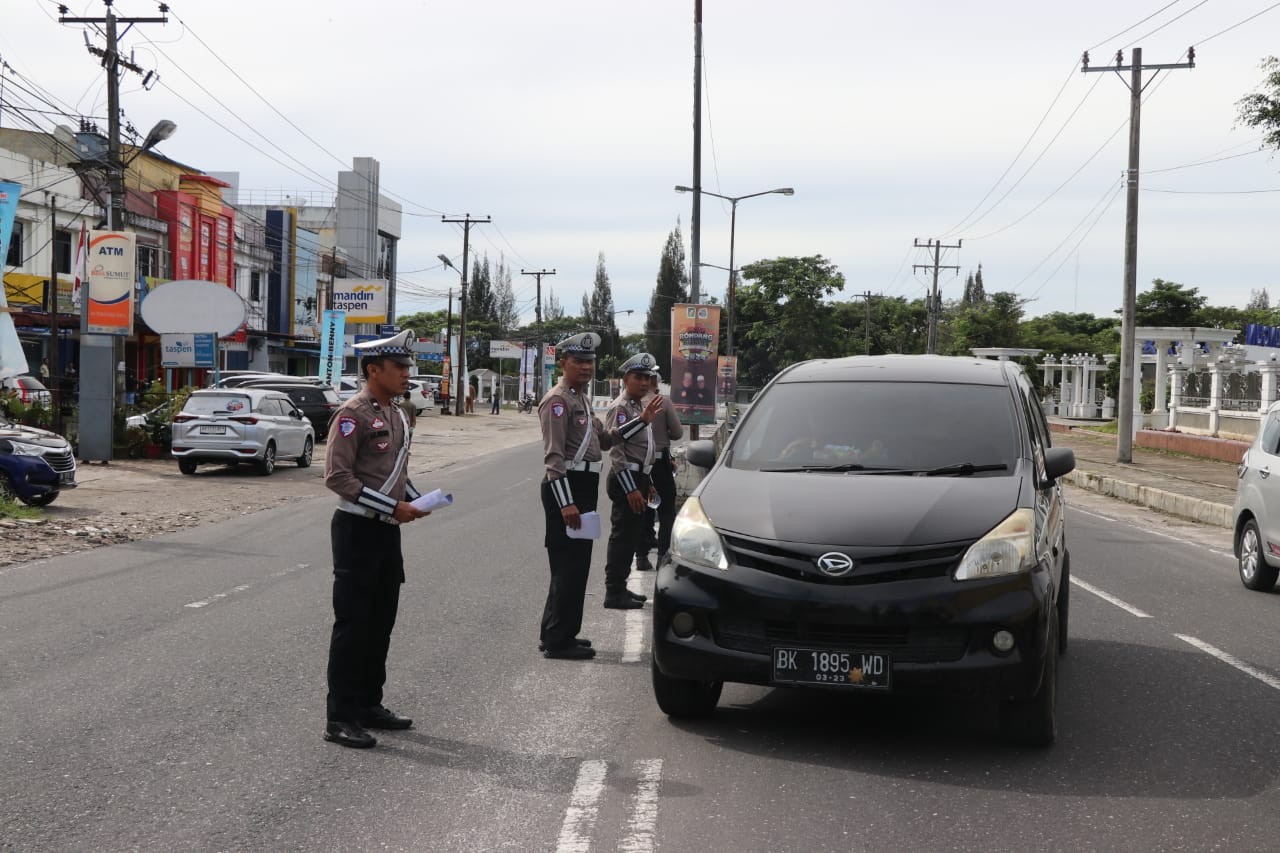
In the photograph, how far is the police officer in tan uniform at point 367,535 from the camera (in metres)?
5.67

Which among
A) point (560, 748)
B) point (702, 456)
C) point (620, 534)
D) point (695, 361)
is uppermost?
point (695, 361)

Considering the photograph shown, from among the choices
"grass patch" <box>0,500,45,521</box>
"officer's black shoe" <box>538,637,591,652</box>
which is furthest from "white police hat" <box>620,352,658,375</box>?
"grass patch" <box>0,500,45,521</box>

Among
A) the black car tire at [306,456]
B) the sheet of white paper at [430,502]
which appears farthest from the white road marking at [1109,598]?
the black car tire at [306,456]

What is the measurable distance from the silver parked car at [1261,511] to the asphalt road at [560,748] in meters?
1.38

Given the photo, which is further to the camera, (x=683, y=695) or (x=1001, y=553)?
(x=683, y=695)

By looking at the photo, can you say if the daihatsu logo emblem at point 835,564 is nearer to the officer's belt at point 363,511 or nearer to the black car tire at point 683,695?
the black car tire at point 683,695

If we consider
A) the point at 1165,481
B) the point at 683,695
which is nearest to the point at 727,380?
the point at 1165,481

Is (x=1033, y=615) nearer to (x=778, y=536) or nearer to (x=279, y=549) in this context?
(x=778, y=536)

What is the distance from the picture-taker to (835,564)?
5.28 meters

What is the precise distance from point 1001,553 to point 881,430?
126 cm

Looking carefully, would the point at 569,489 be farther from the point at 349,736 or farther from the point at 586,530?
the point at 349,736

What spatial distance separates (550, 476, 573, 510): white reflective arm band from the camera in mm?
7395

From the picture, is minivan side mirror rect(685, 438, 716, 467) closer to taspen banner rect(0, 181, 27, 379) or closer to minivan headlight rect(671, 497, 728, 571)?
minivan headlight rect(671, 497, 728, 571)

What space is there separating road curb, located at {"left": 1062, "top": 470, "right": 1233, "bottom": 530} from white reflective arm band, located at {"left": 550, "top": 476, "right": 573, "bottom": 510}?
1305 cm
